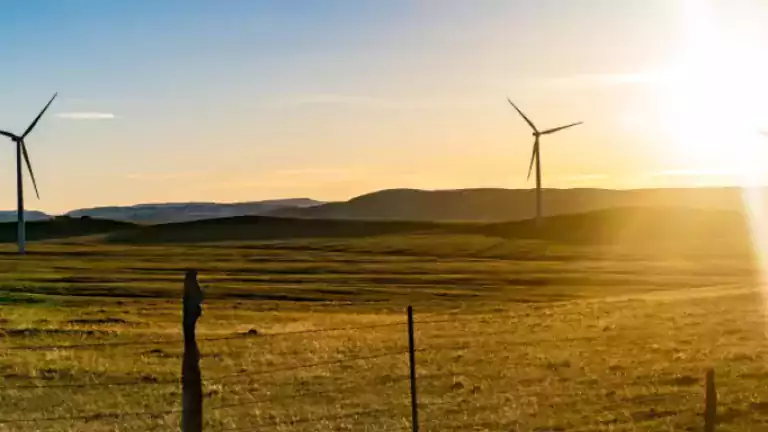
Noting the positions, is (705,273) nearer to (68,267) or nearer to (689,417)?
(68,267)

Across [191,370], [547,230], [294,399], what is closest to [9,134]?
[547,230]

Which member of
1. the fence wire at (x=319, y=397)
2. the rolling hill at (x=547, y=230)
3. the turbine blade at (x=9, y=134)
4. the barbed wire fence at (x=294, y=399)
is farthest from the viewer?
the rolling hill at (x=547, y=230)

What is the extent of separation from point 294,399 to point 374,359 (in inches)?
187

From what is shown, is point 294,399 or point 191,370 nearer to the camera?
point 191,370

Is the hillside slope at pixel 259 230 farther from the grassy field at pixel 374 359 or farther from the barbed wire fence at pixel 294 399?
the barbed wire fence at pixel 294 399

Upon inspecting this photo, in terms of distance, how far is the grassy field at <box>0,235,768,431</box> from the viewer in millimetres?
16297

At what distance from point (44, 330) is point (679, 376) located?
18137mm

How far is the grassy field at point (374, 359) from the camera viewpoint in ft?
53.5

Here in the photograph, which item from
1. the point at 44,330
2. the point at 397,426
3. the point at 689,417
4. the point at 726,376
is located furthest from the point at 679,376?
the point at 44,330

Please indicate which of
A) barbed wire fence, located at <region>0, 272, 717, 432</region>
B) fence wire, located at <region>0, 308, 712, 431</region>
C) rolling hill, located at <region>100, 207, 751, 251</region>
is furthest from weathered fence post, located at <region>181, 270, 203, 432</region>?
rolling hill, located at <region>100, 207, 751, 251</region>

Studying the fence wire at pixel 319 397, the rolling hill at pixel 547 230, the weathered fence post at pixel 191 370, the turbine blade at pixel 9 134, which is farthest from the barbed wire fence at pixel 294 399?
the rolling hill at pixel 547 230

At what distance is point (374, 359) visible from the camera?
890 inches

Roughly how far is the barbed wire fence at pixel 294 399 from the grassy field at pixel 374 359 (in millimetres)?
52

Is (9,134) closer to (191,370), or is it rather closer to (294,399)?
(294,399)
